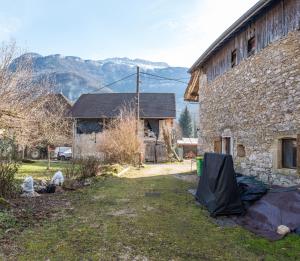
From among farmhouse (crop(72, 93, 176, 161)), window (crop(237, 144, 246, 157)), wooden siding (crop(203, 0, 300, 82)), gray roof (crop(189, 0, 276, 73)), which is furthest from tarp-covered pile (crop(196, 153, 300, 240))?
farmhouse (crop(72, 93, 176, 161))

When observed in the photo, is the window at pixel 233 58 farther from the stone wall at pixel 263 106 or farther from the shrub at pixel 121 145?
the shrub at pixel 121 145

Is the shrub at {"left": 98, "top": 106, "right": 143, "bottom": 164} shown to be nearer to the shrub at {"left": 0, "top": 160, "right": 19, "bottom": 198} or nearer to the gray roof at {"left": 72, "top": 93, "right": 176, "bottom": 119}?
the gray roof at {"left": 72, "top": 93, "right": 176, "bottom": 119}

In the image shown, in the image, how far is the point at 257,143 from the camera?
391 inches

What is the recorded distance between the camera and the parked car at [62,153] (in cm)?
2984

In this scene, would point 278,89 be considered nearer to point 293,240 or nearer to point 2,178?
point 293,240

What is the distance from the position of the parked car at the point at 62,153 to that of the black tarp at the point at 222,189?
2312 centimetres

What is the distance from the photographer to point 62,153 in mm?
30172

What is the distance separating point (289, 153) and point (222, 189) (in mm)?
2410

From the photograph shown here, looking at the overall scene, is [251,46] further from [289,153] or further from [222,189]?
[222,189]

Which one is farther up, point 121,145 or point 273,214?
point 121,145

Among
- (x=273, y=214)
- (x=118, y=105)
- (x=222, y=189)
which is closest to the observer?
(x=273, y=214)

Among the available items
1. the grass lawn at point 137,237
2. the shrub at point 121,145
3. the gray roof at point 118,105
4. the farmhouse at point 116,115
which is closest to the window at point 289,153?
the grass lawn at point 137,237

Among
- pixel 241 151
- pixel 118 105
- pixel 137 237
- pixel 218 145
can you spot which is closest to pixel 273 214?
pixel 137 237

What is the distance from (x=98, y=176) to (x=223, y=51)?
24.1ft
